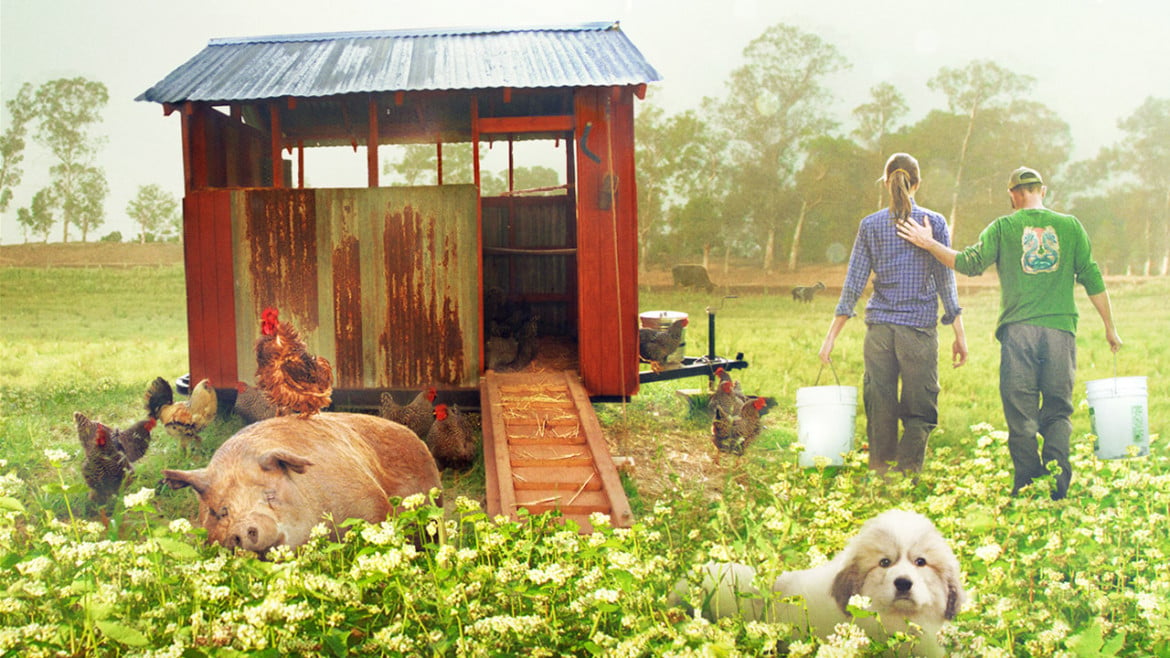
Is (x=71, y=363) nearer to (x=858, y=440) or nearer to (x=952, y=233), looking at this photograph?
(x=858, y=440)

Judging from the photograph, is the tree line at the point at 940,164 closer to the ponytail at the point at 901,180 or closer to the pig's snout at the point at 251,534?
the ponytail at the point at 901,180

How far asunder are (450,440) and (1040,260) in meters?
2.73

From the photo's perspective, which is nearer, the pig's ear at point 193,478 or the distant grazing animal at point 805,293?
the pig's ear at point 193,478

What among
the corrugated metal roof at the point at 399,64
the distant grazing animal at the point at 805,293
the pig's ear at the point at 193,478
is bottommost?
the pig's ear at the point at 193,478

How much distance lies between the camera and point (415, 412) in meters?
3.83

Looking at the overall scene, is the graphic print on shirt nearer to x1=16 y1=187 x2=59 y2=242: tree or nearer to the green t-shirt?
the green t-shirt

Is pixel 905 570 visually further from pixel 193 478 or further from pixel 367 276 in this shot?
pixel 367 276

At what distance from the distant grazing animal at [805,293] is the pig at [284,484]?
7.17 feet

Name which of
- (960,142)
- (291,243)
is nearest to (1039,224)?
(960,142)

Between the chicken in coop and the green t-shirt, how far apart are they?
3120 millimetres

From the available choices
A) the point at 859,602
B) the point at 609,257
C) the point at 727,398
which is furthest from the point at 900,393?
the point at 609,257

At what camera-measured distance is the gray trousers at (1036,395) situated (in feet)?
9.07

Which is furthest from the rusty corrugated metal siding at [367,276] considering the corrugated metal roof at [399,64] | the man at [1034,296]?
the man at [1034,296]

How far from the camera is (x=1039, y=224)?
263 centimetres
